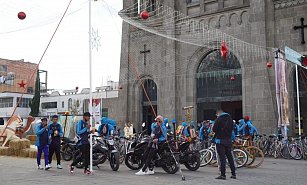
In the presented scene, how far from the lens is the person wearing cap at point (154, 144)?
10.4 m

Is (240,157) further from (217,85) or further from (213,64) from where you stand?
(213,64)

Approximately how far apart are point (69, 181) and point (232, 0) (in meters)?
17.7

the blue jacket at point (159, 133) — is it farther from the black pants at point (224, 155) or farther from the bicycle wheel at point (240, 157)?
the bicycle wheel at point (240, 157)

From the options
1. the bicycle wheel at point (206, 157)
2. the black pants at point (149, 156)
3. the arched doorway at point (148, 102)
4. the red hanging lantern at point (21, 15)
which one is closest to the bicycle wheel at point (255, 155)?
the bicycle wheel at point (206, 157)

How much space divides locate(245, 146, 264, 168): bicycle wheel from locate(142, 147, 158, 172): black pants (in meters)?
3.71

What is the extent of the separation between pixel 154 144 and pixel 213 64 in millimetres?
14041

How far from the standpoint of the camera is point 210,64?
934 inches

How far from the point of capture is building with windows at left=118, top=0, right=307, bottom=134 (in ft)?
67.1

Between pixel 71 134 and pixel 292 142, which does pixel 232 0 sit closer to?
pixel 292 142

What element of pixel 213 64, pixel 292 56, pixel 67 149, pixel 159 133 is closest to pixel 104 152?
pixel 159 133

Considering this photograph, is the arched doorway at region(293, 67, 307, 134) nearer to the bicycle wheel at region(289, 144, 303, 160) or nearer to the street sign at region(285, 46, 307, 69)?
the bicycle wheel at region(289, 144, 303, 160)

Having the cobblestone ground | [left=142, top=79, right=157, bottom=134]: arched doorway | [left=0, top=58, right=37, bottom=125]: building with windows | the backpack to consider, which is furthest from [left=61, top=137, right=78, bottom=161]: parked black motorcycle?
[left=0, top=58, right=37, bottom=125]: building with windows

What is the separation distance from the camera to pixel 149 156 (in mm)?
10383

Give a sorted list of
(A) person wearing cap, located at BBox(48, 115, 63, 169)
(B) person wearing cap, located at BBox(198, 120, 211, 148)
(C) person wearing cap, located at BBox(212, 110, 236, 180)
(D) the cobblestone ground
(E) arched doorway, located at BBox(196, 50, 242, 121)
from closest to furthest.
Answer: (D) the cobblestone ground → (C) person wearing cap, located at BBox(212, 110, 236, 180) → (A) person wearing cap, located at BBox(48, 115, 63, 169) → (B) person wearing cap, located at BBox(198, 120, 211, 148) → (E) arched doorway, located at BBox(196, 50, 242, 121)
